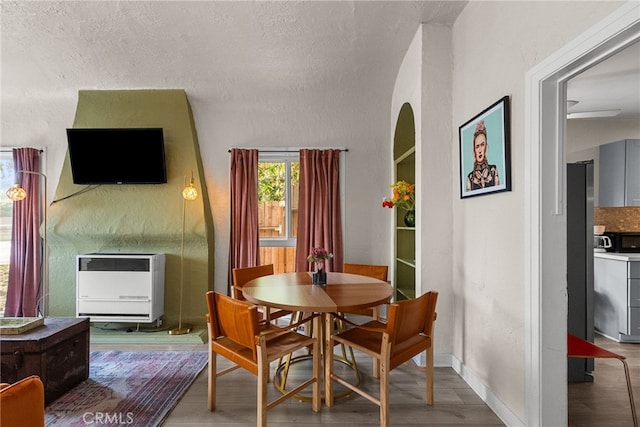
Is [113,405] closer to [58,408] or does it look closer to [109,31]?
[58,408]

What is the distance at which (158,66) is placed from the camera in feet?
10.5

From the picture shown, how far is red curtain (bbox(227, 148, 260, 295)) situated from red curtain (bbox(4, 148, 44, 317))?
222 cm

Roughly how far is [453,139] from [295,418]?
7.50ft

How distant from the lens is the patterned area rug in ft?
6.51

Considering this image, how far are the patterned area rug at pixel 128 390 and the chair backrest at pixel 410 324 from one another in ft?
4.87

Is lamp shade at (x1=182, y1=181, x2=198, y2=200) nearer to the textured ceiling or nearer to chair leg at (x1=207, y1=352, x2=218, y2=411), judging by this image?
the textured ceiling

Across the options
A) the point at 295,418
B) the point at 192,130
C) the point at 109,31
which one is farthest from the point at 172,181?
the point at 295,418

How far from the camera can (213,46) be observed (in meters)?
2.89

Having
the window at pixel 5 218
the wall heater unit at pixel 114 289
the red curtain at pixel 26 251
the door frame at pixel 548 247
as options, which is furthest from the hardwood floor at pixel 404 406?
the window at pixel 5 218

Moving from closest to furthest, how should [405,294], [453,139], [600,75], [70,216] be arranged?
[453,139]
[600,75]
[405,294]
[70,216]

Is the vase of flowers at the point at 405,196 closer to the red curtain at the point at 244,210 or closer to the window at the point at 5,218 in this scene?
the red curtain at the point at 244,210
